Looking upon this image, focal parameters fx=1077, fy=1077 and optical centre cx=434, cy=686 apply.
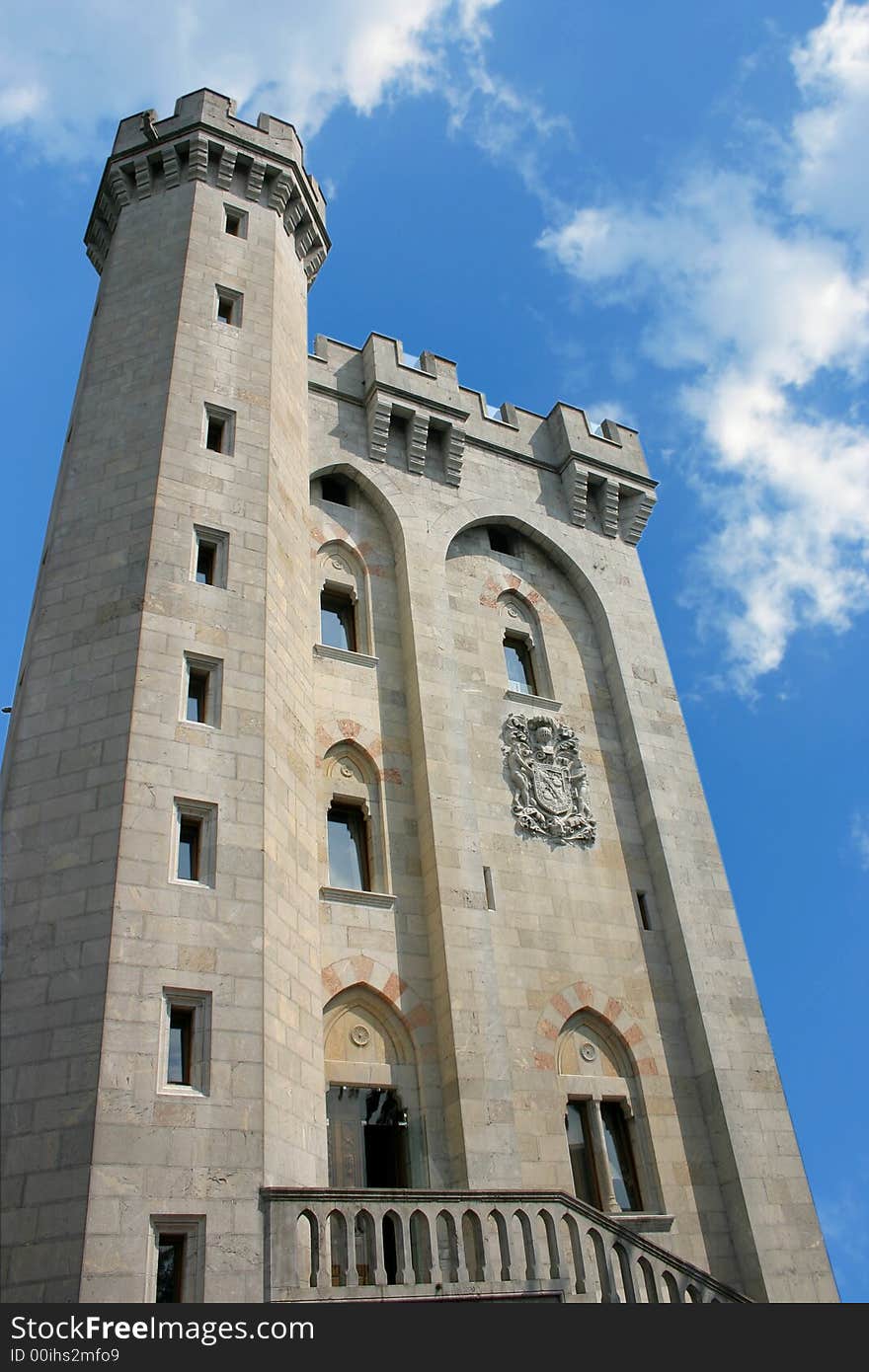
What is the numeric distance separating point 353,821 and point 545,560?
10.2 metres

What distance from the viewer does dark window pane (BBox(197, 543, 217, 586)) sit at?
1873cm

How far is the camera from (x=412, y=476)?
26.1m

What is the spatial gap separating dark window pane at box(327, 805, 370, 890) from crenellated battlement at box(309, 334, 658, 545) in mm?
9303

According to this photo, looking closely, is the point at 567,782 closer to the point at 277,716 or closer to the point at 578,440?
the point at 277,716

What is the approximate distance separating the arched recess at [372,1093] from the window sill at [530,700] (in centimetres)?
811

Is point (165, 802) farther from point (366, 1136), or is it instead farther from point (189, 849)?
point (366, 1136)

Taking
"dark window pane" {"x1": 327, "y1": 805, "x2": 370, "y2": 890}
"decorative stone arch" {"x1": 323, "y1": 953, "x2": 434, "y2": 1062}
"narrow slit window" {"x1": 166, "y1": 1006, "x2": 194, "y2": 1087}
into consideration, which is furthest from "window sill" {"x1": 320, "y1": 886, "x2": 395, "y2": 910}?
"narrow slit window" {"x1": 166, "y1": 1006, "x2": 194, "y2": 1087}

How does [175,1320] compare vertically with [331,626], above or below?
below

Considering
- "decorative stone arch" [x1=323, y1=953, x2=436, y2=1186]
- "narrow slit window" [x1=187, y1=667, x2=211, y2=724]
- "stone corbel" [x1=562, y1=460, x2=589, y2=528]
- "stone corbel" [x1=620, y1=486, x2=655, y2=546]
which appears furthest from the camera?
"stone corbel" [x1=620, y1=486, x2=655, y2=546]

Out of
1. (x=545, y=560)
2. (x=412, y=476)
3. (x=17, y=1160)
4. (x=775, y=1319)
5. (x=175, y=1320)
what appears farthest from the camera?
(x=545, y=560)

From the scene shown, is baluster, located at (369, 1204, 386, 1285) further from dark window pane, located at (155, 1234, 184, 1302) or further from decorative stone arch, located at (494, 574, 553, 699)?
decorative stone arch, located at (494, 574, 553, 699)

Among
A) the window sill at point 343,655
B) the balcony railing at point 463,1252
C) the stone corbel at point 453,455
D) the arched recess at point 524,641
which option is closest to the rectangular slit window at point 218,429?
the window sill at point 343,655

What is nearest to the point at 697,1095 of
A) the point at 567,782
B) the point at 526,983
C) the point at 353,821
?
the point at 526,983

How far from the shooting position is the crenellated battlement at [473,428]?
2617 centimetres
